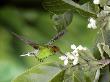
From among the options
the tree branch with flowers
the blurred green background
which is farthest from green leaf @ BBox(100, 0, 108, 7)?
the blurred green background

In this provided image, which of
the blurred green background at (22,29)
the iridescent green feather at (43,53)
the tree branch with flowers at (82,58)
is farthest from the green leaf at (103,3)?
the blurred green background at (22,29)

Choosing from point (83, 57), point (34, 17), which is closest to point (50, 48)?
point (83, 57)

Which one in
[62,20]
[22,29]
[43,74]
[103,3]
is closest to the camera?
[103,3]

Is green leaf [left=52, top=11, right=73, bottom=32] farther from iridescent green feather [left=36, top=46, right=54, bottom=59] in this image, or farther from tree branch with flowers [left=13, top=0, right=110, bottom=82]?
iridescent green feather [left=36, top=46, right=54, bottom=59]

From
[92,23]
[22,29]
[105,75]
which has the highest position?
[92,23]

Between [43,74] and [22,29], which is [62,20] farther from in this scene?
[22,29]

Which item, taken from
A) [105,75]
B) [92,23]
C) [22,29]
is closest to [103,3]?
[92,23]

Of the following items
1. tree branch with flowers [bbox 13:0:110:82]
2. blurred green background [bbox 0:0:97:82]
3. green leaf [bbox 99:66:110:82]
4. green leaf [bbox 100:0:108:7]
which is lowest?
blurred green background [bbox 0:0:97:82]
